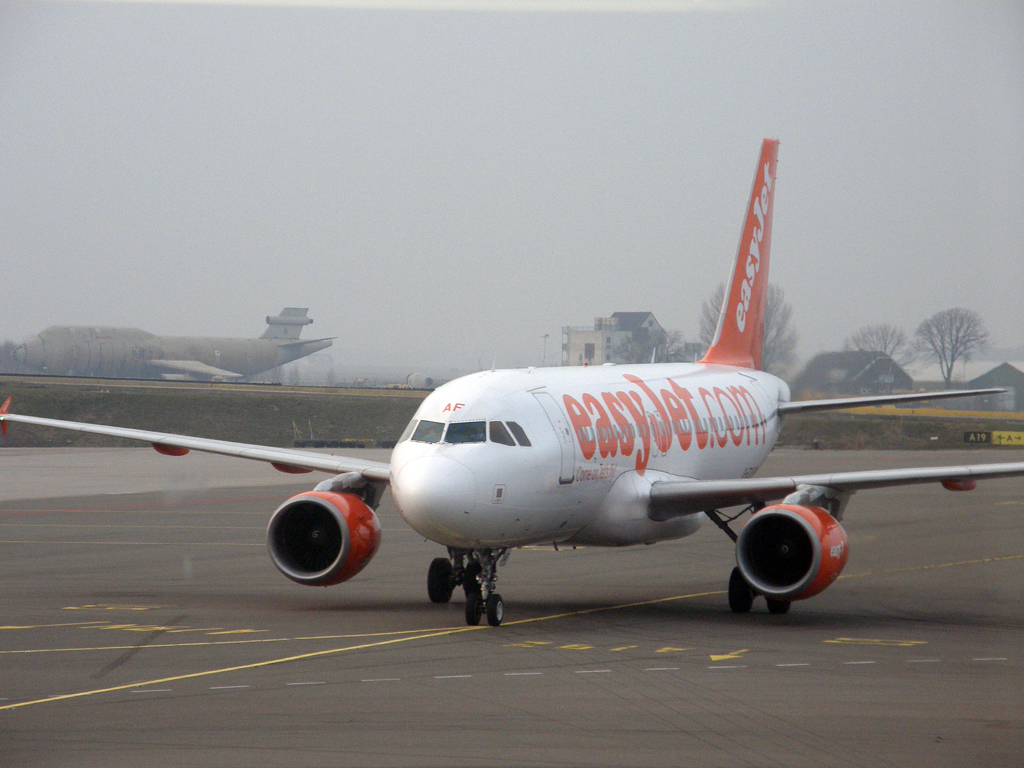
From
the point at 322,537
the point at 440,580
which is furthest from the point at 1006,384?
the point at 322,537

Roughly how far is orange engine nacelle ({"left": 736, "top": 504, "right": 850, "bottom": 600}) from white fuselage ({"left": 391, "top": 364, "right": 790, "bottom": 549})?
2.34 meters

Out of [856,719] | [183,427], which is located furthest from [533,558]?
[183,427]

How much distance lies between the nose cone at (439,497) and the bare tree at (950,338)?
7.89 meters

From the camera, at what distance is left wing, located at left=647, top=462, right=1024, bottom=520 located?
19688mm

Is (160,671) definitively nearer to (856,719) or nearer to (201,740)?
(201,740)

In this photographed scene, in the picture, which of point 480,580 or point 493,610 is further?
point 480,580

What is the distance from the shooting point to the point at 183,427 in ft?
246

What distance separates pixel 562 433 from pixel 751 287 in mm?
14400

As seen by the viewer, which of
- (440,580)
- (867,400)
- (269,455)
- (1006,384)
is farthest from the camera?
(867,400)

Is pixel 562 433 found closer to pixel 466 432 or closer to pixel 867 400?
pixel 466 432

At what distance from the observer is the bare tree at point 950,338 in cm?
1950

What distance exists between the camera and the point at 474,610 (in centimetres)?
1831

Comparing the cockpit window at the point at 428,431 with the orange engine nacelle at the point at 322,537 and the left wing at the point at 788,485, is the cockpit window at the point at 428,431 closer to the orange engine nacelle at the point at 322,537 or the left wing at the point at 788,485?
the orange engine nacelle at the point at 322,537

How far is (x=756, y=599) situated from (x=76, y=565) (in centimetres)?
1406
